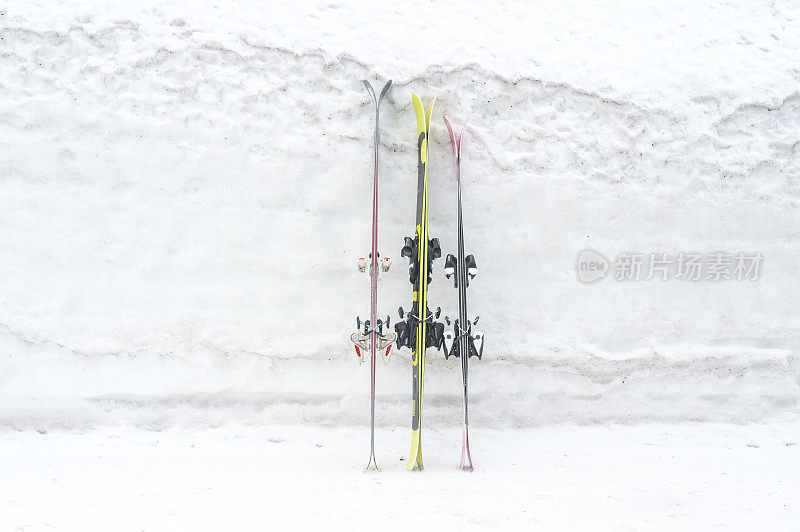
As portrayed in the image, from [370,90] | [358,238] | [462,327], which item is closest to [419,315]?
[462,327]

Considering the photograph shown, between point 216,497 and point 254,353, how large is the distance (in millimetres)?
1089

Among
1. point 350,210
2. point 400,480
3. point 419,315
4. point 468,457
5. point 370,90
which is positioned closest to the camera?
point 400,480

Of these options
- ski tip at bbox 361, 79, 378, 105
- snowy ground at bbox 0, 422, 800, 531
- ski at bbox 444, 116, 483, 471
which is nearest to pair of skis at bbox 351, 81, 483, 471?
ski at bbox 444, 116, 483, 471

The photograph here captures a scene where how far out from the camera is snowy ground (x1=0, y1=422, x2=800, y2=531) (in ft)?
9.50

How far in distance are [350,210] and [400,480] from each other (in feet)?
5.71

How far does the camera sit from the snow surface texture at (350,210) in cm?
391

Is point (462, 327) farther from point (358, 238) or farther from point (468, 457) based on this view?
point (358, 238)

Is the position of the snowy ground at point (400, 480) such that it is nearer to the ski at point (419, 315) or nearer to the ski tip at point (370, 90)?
the ski at point (419, 315)

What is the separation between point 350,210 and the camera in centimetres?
407

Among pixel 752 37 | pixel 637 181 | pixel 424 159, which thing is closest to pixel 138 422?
pixel 424 159

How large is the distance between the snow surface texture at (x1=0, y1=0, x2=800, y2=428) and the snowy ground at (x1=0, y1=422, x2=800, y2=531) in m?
0.18

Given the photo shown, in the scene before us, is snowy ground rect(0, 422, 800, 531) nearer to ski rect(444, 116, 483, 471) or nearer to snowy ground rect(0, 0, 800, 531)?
snowy ground rect(0, 0, 800, 531)

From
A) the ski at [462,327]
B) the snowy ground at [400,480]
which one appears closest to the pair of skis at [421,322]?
the ski at [462,327]

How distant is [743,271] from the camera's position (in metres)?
4.40
